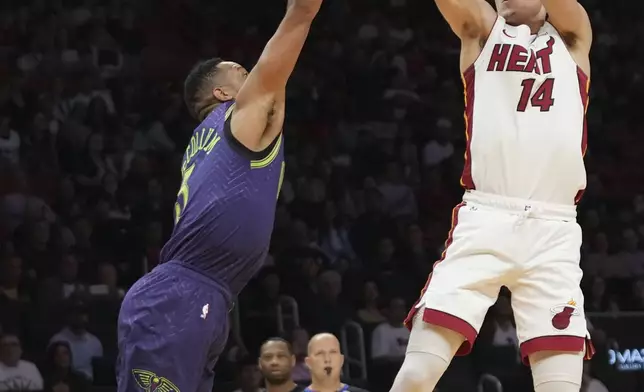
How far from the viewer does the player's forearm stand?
447cm

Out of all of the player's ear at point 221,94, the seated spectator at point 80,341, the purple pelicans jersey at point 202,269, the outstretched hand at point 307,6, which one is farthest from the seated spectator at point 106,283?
the outstretched hand at point 307,6

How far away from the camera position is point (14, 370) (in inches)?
352

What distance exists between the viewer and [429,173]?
1239 centimetres

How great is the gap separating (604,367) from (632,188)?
401cm

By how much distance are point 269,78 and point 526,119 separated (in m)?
1.23

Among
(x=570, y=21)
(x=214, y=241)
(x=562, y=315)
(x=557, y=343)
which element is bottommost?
(x=557, y=343)

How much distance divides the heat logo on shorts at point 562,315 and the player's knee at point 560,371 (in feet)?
0.40

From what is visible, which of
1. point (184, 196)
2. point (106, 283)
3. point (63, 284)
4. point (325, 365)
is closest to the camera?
point (184, 196)

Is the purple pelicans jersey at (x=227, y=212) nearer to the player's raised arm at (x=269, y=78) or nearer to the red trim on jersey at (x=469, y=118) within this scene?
the player's raised arm at (x=269, y=78)

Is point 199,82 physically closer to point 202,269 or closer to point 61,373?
point 202,269

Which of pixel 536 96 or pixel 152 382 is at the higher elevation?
pixel 536 96

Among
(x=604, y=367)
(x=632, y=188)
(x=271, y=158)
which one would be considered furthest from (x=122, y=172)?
(x=271, y=158)

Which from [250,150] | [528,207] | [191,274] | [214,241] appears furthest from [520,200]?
[191,274]

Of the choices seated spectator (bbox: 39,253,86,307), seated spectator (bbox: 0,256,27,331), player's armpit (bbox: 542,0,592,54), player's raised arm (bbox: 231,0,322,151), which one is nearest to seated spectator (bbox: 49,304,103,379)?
seated spectator (bbox: 39,253,86,307)
